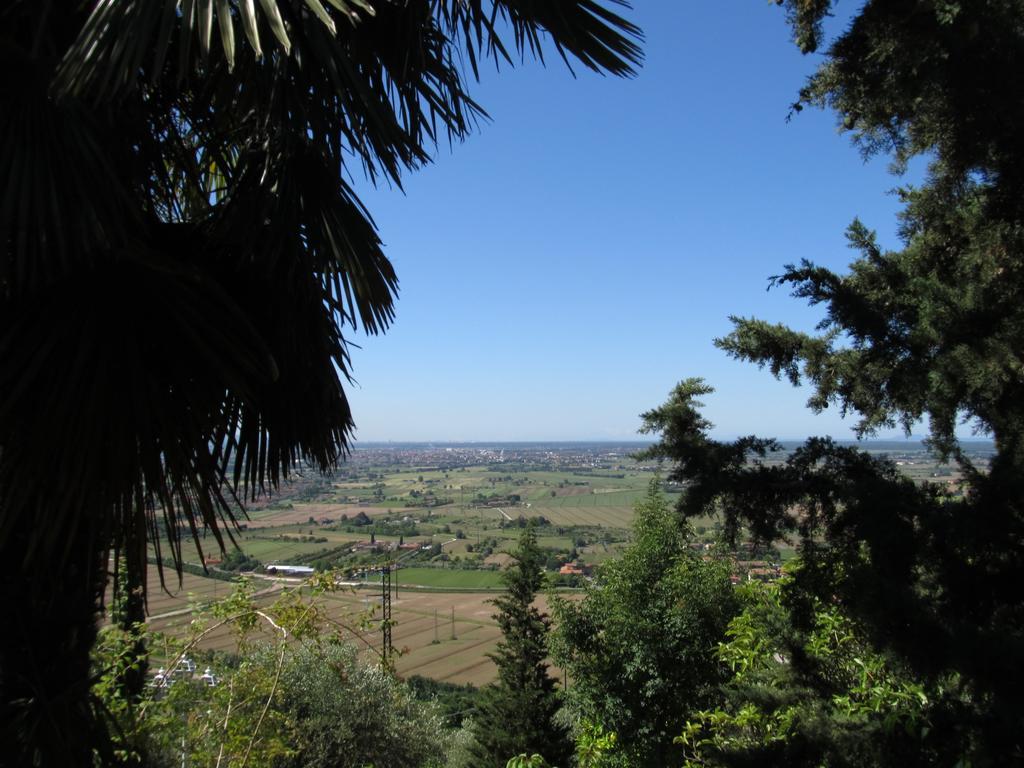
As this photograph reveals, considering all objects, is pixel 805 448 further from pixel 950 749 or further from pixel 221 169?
pixel 221 169

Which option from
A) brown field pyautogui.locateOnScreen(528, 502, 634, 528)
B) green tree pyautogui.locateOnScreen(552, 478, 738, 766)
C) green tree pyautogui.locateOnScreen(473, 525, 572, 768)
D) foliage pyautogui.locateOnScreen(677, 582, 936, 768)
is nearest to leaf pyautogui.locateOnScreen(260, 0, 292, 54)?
foliage pyautogui.locateOnScreen(677, 582, 936, 768)

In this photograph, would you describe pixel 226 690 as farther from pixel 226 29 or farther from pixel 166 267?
pixel 226 29

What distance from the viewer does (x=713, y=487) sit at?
9.44 ft

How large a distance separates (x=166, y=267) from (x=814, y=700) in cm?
359

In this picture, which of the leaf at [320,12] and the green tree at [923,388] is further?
the green tree at [923,388]

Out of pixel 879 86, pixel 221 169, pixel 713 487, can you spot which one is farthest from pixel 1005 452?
pixel 221 169

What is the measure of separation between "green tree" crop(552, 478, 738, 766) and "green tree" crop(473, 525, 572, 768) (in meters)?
6.75

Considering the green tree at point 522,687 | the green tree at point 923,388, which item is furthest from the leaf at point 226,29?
the green tree at point 522,687

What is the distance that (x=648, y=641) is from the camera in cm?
876

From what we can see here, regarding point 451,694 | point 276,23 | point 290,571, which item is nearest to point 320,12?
point 276,23

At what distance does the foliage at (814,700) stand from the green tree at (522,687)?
12.8 metres

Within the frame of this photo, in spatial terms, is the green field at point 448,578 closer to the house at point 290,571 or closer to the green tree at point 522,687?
the green tree at point 522,687

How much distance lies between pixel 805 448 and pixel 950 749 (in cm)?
130

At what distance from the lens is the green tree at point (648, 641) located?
28.0 feet
